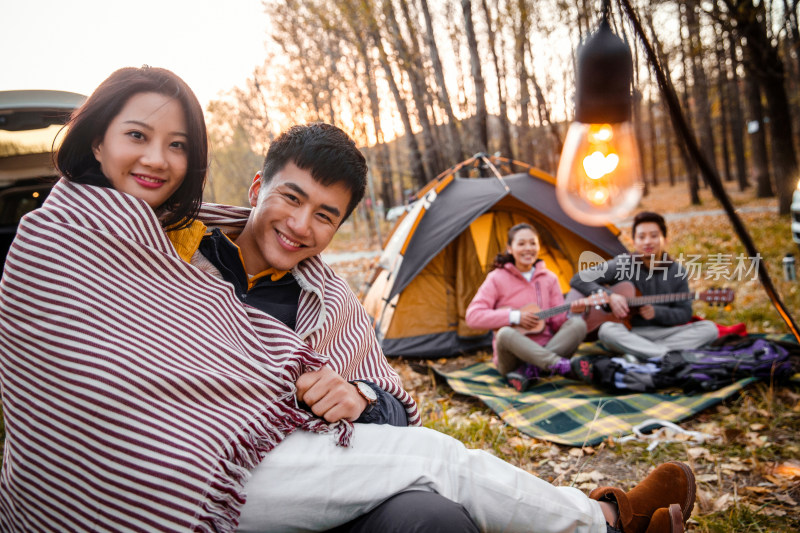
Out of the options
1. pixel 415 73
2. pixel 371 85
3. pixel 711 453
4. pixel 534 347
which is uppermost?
pixel 371 85

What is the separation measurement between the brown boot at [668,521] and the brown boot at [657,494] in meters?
0.05

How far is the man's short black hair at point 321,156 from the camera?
1628 millimetres

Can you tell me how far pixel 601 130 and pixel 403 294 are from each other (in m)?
3.47

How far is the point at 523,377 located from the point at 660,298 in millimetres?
1308

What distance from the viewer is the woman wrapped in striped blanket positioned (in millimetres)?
997

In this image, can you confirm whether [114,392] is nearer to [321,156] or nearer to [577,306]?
[321,156]

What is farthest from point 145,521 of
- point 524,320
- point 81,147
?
point 524,320

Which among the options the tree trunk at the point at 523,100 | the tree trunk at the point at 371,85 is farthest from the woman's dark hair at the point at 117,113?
the tree trunk at the point at 523,100

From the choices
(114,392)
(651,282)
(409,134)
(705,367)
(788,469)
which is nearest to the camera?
(114,392)

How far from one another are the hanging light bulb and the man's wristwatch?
0.83 m

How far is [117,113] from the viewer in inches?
55.6

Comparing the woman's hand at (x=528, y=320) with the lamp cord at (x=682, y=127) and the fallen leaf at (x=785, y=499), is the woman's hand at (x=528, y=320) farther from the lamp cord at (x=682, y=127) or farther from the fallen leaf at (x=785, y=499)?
the lamp cord at (x=682, y=127)

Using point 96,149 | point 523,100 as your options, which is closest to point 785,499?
point 96,149

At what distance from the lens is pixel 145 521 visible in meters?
0.98
